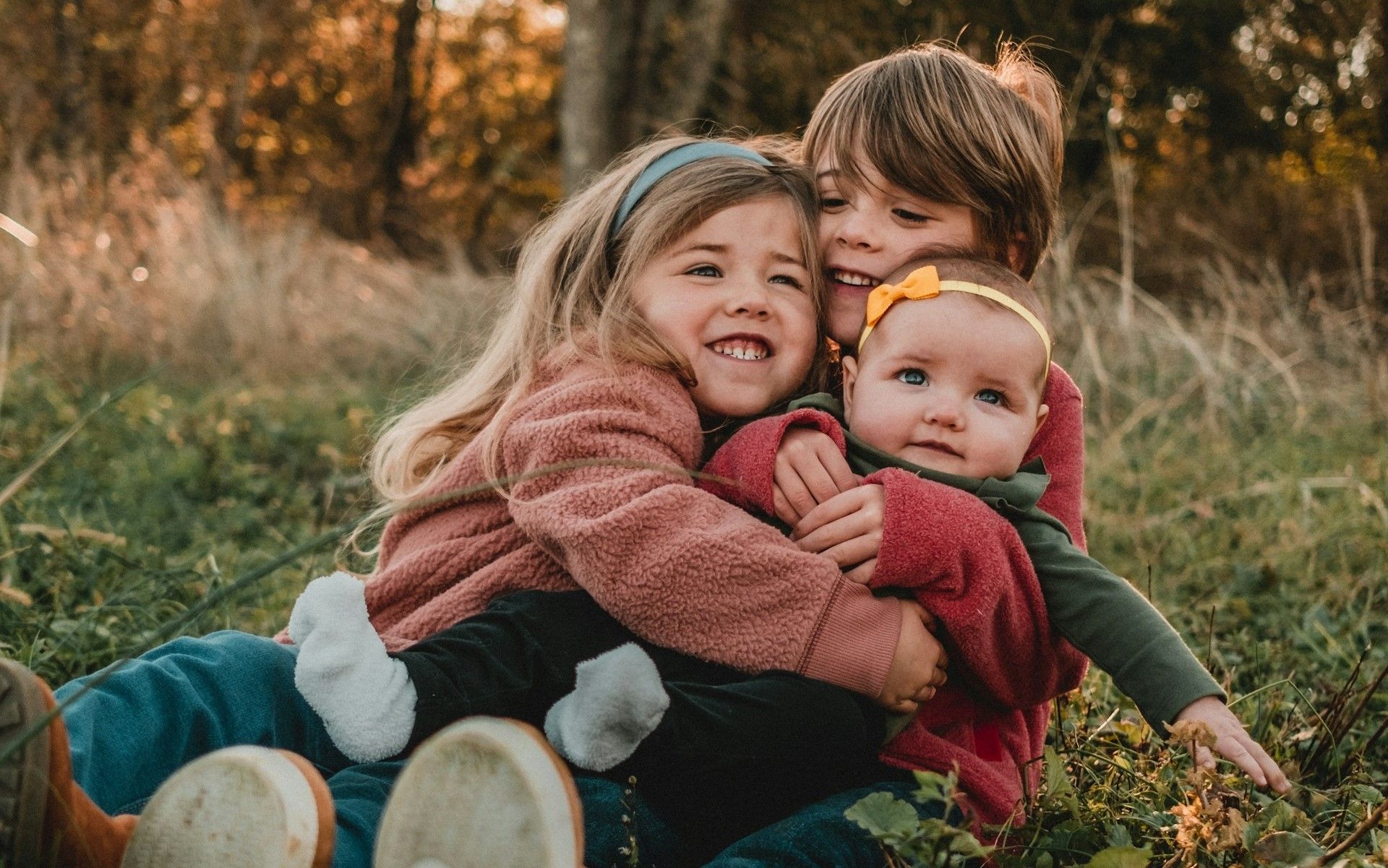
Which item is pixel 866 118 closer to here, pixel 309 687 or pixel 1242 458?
pixel 309 687

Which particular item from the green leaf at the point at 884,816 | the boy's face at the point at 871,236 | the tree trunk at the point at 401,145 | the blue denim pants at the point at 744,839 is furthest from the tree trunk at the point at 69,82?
the green leaf at the point at 884,816

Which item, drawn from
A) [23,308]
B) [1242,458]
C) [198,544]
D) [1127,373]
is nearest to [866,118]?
[198,544]

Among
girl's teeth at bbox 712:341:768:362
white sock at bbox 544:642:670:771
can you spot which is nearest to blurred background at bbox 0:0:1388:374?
girl's teeth at bbox 712:341:768:362

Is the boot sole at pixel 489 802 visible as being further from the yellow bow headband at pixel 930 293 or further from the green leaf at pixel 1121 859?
the yellow bow headband at pixel 930 293

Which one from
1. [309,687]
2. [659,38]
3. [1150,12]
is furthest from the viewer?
[1150,12]

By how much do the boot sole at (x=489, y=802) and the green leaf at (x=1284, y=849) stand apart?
3.48ft

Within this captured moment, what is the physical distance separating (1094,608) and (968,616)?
215mm

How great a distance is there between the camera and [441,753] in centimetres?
130

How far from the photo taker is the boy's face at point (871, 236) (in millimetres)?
2674

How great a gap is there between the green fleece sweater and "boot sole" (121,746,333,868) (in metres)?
1.26

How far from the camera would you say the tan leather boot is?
1.35m

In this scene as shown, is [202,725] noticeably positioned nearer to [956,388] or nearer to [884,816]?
[884,816]

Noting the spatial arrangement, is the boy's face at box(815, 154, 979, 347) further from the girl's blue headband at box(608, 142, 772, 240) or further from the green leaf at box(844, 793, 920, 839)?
the green leaf at box(844, 793, 920, 839)

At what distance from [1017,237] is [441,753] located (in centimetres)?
202
